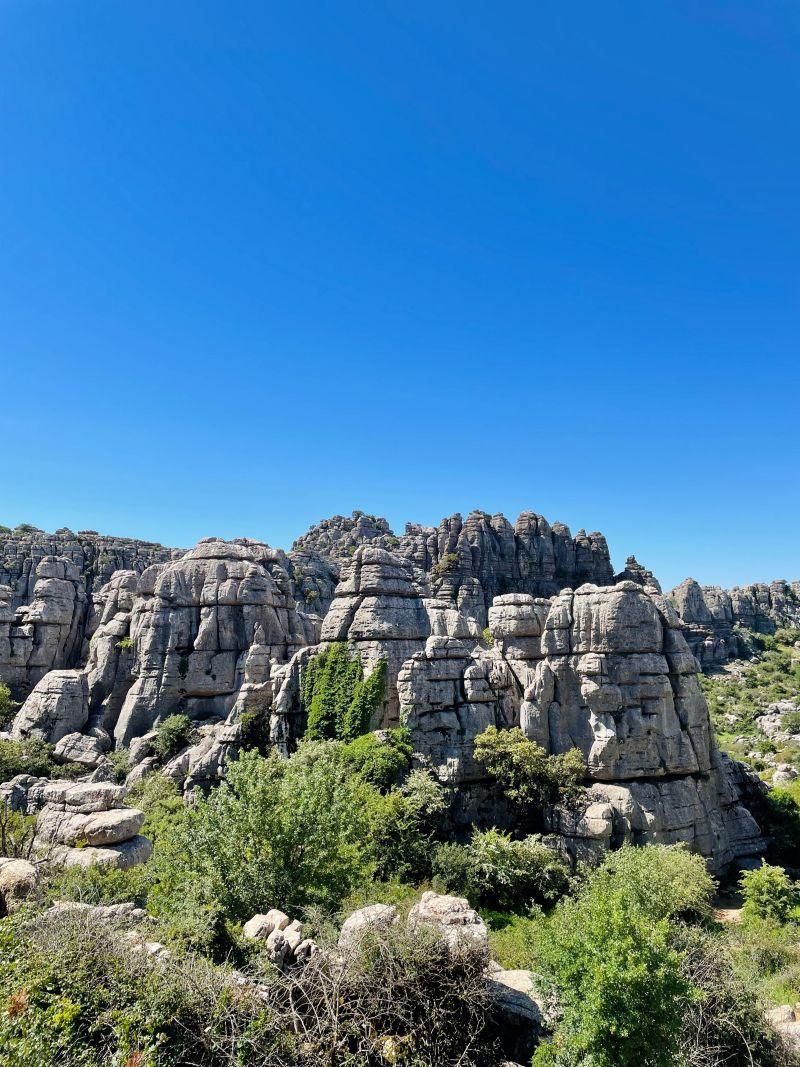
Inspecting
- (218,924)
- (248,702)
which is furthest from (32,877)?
(248,702)

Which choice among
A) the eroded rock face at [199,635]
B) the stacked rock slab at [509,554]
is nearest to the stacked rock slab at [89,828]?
the eroded rock face at [199,635]

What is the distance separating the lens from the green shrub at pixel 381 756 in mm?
25094

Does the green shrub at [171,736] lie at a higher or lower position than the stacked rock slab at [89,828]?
lower

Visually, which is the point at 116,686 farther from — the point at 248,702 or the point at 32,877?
the point at 32,877

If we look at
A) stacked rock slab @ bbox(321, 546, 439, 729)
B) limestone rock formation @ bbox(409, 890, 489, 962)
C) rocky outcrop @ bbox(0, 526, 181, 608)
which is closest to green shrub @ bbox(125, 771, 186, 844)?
stacked rock slab @ bbox(321, 546, 439, 729)

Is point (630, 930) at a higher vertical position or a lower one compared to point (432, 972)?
higher


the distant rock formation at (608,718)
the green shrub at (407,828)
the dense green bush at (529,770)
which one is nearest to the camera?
the green shrub at (407,828)

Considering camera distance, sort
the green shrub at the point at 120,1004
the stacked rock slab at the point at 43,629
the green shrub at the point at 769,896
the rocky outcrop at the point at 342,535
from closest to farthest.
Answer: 1. the green shrub at the point at 120,1004
2. the green shrub at the point at 769,896
3. the stacked rock slab at the point at 43,629
4. the rocky outcrop at the point at 342,535

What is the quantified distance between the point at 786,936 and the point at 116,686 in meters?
42.5

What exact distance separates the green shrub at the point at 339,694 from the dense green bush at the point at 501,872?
26.6ft

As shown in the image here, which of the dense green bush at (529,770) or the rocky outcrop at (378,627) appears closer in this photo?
the dense green bush at (529,770)

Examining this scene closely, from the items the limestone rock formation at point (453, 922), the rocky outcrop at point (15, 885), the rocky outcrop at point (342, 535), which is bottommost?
the limestone rock formation at point (453, 922)

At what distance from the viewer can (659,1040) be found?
346 inches

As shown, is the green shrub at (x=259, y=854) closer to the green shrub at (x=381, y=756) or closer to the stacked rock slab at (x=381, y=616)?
the green shrub at (x=381, y=756)
